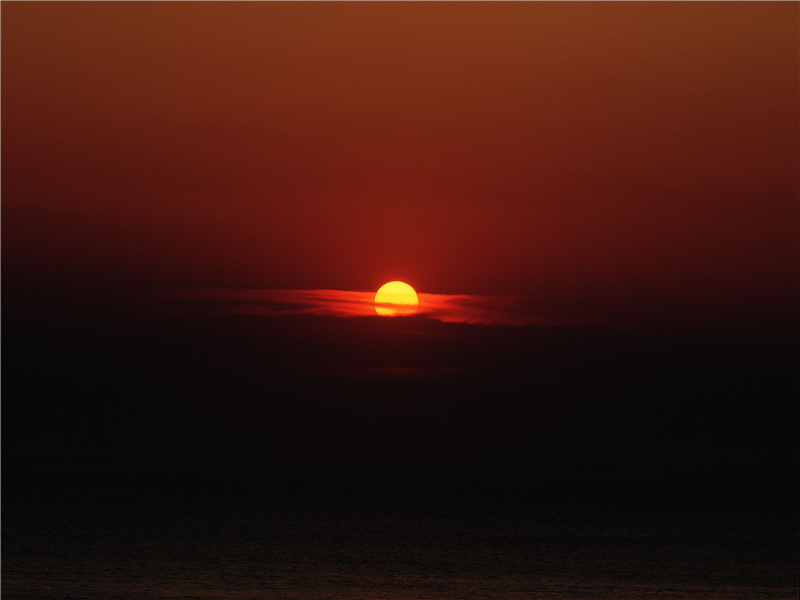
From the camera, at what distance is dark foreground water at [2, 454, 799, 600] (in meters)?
17.2

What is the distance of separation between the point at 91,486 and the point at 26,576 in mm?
35354

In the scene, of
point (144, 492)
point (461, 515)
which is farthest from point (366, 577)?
point (144, 492)

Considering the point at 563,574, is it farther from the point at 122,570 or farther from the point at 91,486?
the point at 91,486

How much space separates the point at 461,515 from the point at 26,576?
19.2 meters

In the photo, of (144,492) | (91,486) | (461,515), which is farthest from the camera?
(91,486)

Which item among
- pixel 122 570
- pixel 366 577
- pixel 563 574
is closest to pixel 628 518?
pixel 563 574

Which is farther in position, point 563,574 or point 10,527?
point 10,527

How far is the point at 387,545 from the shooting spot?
24.2 metres

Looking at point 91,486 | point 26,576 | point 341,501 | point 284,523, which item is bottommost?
point 26,576

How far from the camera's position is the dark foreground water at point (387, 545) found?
1719 centimetres

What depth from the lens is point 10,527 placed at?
87.6ft

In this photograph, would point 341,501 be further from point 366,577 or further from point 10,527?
point 366,577

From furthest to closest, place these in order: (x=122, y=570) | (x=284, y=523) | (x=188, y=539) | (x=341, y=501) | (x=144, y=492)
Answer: (x=144, y=492), (x=341, y=501), (x=284, y=523), (x=188, y=539), (x=122, y=570)

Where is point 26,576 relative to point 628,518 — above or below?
below
